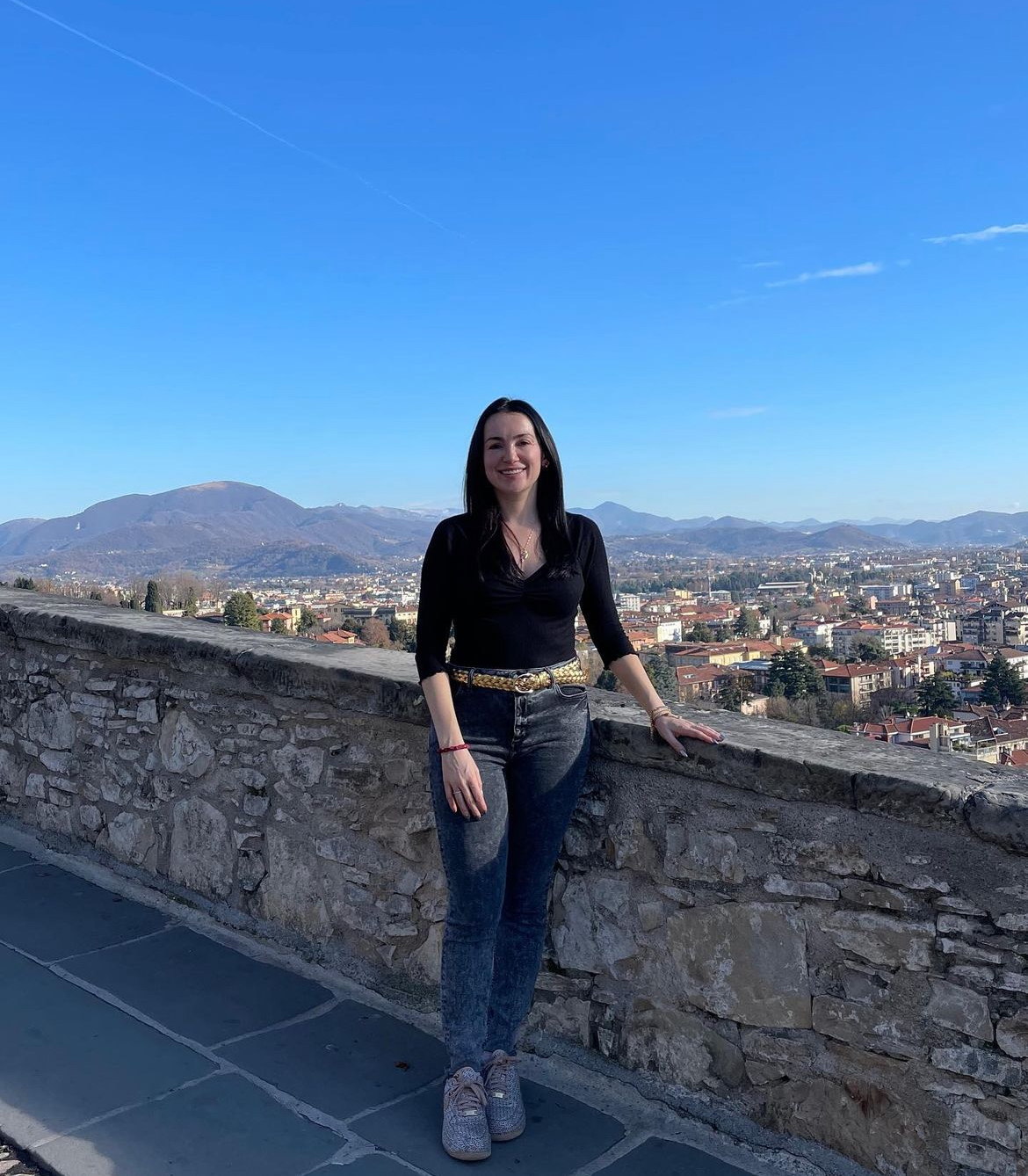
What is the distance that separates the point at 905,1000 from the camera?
178 centimetres

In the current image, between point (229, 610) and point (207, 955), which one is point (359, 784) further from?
point (229, 610)

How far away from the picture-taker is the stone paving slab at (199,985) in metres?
2.48

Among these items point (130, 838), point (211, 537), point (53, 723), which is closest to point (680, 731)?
point (130, 838)

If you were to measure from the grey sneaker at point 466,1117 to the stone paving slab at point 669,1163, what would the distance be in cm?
25

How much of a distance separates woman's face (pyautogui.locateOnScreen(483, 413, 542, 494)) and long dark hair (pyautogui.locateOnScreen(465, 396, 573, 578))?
2 centimetres

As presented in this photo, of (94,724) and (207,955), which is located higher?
(94,724)

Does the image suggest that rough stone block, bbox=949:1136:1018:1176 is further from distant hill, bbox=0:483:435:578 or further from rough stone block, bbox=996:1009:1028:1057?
distant hill, bbox=0:483:435:578

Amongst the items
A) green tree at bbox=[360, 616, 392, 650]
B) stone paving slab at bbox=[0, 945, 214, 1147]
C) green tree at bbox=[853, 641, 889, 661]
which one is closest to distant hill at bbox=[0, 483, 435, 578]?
green tree at bbox=[853, 641, 889, 661]

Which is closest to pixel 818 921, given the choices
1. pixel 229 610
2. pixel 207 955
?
pixel 207 955

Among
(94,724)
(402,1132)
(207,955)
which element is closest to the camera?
(402,1132)

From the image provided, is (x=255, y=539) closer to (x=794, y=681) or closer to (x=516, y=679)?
(x=794, y=681)

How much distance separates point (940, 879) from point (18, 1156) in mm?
1833

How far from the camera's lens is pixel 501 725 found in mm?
2016

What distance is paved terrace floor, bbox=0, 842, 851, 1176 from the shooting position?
75.7 inches
